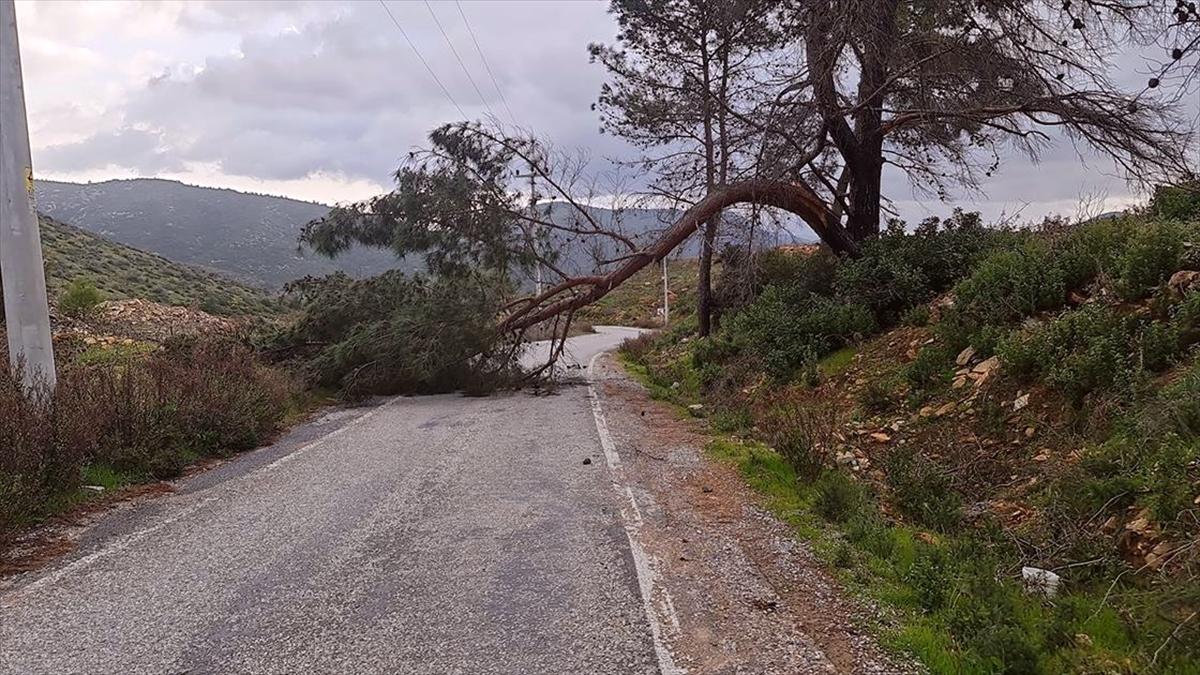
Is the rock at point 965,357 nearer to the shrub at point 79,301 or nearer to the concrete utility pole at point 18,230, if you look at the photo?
the concrete utility pole at point 18,230

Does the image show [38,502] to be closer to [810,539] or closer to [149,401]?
[149,401]

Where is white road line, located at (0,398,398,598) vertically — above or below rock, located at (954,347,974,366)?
below

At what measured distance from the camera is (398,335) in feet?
52.7

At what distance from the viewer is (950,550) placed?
5.71 metres

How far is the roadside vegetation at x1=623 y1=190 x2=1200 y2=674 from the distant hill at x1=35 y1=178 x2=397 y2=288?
7445cm

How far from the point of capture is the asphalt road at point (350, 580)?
4.24m

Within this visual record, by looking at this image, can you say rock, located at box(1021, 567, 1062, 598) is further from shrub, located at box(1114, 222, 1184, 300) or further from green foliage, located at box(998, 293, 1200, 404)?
shrub, located at box(1114, 222, 1184, 300)

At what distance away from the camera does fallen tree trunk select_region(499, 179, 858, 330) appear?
1509 centimetres

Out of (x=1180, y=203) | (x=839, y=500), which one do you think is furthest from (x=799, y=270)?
(x=839, y=500)

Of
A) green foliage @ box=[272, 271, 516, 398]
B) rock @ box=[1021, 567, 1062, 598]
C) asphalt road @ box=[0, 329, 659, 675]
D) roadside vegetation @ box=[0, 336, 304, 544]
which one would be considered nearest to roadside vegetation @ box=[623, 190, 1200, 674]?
rock @ box=[1021, 567, 1062, 598]

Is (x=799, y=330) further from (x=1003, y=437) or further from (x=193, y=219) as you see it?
(x=193, y=219)

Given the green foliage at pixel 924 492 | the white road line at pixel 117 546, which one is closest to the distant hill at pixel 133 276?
the white road line at pixel 117 546

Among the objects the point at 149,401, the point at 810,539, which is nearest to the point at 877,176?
the point at 810,539

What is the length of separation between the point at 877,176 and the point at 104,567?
48.8ft
